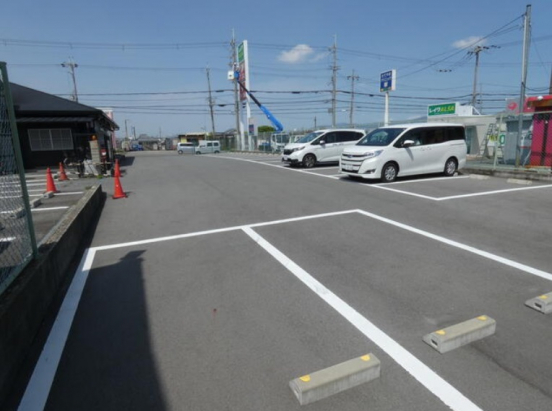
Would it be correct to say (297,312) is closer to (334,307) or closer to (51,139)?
(334,307)

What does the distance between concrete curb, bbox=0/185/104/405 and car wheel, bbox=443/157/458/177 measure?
1119 centimetres

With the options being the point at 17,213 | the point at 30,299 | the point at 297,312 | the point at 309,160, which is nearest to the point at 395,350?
the point at 297,312

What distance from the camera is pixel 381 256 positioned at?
4836 mm

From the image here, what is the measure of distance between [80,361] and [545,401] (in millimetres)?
3313

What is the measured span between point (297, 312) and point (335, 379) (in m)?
1.10

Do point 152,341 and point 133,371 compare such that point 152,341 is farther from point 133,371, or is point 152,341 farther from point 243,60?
point 243,60

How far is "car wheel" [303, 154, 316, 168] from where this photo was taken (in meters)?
16.6

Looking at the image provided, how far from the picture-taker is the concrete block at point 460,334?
2.75m

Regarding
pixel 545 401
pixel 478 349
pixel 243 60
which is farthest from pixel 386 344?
pixel 243 60

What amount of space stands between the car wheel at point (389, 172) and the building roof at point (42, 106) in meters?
16.0

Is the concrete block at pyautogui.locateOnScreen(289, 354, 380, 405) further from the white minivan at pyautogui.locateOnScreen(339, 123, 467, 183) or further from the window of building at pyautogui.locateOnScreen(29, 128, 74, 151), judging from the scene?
the window of building at pyautogui.locateOnScreen(29, 128, 74, 151)

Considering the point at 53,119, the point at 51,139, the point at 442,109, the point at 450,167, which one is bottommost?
the point at 450,167

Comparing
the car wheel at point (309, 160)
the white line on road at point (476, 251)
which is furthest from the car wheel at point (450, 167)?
the white line on road at point (476, 251)

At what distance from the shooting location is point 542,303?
326 centimetres
